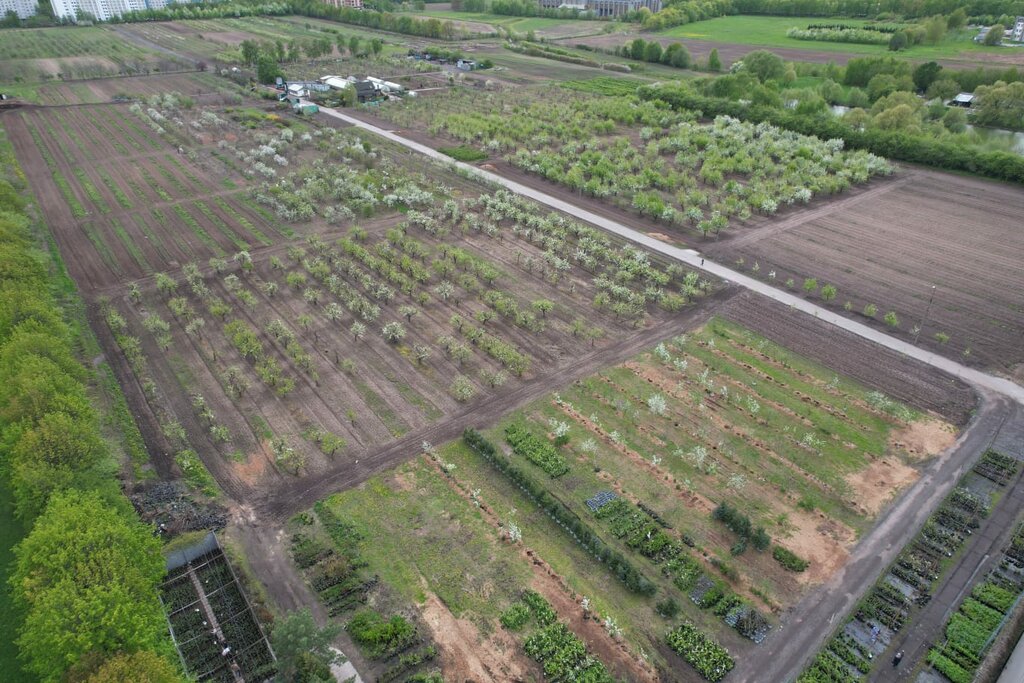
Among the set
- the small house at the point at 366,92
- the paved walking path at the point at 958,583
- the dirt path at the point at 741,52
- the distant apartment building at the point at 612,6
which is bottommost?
the paved walking path at the point at 958,583

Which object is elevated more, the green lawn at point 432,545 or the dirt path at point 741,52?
the dirt path at point 741,52

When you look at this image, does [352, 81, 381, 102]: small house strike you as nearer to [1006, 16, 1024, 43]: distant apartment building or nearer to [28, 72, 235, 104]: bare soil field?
[28, 72, 235, 104]: bare soil field

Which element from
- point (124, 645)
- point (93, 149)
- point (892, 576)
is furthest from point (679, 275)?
point (93, 149)

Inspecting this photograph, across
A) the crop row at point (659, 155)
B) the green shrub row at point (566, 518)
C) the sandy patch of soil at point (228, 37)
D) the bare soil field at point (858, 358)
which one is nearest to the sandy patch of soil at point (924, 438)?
the bare soil field at point (858, 358)

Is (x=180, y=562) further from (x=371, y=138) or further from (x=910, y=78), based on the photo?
(x=910, y=78)

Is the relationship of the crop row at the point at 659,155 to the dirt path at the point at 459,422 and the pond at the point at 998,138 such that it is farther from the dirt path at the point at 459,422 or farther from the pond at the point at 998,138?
the pond at the point at 998,138
